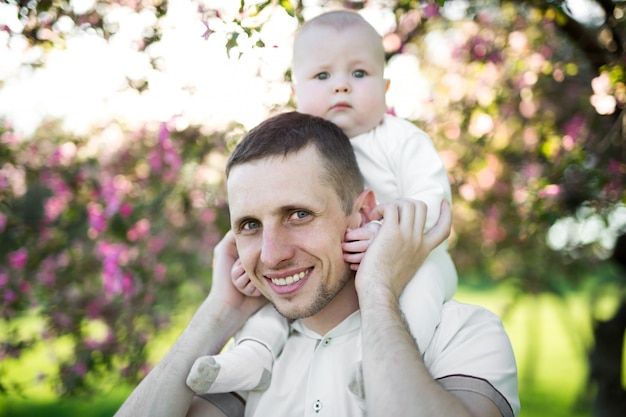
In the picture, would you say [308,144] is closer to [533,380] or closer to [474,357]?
[474,357]

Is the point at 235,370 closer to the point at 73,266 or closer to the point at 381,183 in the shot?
the point at 381,183

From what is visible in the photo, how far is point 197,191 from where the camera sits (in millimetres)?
4402

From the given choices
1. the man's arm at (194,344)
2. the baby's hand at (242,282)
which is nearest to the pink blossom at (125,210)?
the man's arm at (194,344)

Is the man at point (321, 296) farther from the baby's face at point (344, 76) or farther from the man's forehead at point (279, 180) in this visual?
the baby's face at point (344, 76)

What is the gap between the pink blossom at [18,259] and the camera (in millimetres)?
4291

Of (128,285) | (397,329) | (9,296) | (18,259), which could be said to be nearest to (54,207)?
(18,259)

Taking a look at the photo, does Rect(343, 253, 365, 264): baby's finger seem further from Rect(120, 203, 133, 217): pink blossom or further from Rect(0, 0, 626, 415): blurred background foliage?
Rect(120, 203, 133, 217): pink blossom

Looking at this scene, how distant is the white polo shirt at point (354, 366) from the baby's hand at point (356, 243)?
0.74ft

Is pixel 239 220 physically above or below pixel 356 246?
above

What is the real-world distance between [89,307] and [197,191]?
3.60 ft

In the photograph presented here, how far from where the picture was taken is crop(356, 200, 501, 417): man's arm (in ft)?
5.65

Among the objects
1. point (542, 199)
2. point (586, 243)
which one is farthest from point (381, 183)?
point (586, 243)

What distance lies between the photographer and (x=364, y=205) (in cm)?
231

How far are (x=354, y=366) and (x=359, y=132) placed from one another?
3.14 ft
